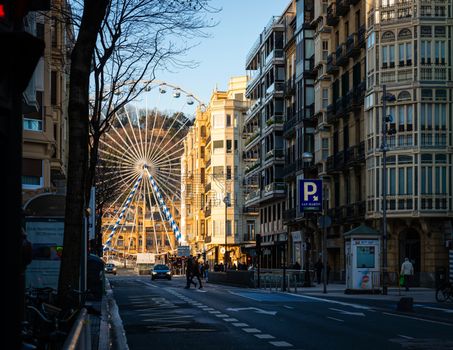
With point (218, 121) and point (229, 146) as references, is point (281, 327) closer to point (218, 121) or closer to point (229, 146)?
point (229, 146)

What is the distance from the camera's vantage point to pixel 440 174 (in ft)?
181

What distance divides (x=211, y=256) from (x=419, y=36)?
3094 inches

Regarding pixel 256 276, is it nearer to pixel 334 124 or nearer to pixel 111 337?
pixel 334 124

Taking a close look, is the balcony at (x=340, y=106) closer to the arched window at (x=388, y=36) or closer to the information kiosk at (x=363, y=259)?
the arched window at (x=388, y=36)

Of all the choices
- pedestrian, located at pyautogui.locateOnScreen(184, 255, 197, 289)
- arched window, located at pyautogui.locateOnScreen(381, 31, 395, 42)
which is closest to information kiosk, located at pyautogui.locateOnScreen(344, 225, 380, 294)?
pedestrian, located at pyautogui.locateOnScreen(184, 255, 197, 289)

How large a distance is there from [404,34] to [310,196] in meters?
11.0

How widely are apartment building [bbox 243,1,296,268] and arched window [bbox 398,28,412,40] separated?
888 inches

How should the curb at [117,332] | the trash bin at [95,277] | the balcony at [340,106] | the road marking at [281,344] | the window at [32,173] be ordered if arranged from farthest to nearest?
the balcony at [340,106] → the window at [32,173] → the trash bin at [95,277] → the curb at [117,332] → the road marking at [281,344]

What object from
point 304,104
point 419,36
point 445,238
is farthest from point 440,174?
point 304,104

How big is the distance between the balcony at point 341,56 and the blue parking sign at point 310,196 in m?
12.3

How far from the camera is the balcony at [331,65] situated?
66938 mm

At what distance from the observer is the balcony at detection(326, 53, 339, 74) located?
66.9 meters

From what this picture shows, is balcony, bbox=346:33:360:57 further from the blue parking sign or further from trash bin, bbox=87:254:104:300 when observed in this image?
trash bin, bbox=87:254:104:300

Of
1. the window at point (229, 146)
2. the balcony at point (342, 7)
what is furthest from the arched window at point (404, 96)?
the window at point (229, 146)
